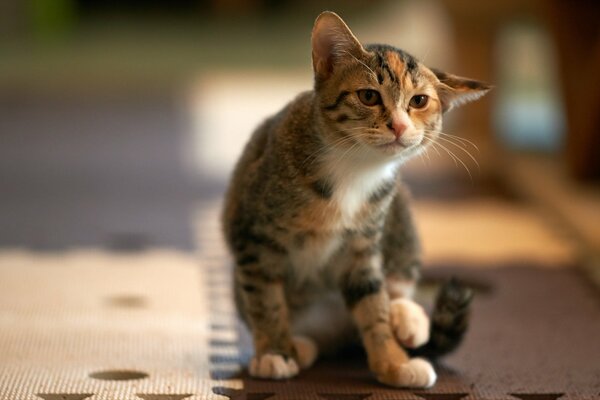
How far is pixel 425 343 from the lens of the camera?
1.69m

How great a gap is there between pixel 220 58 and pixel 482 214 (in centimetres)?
315

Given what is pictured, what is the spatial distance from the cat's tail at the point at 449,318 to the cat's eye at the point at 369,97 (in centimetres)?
33

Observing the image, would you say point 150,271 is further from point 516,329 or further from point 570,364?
point 570,364

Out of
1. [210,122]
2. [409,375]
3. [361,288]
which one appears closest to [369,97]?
[361,288]

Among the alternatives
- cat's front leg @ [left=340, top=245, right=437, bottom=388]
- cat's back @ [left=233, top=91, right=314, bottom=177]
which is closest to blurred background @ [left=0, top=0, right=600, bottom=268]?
cat's back @ [left=233, top=91, right=314, bottom=177]

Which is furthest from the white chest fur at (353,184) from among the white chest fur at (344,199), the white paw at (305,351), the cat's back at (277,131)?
the white paw at (305,351)

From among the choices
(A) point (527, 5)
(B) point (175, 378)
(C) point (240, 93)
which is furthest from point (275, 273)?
(C) point (240, 93)

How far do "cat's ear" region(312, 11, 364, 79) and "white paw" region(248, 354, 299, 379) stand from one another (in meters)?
0.45

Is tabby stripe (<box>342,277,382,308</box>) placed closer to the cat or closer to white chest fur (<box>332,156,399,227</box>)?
the cat

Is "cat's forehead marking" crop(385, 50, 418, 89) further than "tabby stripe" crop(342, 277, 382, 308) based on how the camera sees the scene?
No

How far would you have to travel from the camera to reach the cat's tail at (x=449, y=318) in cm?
165

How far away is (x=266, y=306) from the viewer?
65.1 inches

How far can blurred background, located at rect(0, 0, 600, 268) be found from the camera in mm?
2793

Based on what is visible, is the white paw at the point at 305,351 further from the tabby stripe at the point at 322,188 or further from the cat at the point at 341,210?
the tabby stripe at the point at 322,188
